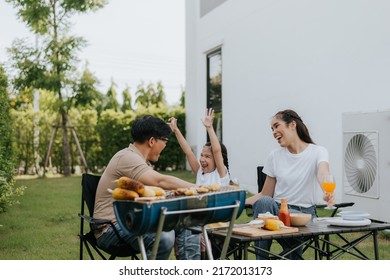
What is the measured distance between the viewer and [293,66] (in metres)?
8.03

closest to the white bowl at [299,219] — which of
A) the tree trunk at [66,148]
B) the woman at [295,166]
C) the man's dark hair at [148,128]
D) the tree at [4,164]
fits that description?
the woman at [295,166]

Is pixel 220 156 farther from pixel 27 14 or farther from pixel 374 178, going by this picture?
pixel 27 14

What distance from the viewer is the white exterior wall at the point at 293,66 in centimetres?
638

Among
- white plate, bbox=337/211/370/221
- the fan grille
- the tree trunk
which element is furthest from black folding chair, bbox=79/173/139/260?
the tree trunk

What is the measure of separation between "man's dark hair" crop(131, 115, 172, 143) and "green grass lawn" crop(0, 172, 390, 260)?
142 centimetres

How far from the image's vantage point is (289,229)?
2936mm

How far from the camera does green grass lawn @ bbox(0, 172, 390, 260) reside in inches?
189

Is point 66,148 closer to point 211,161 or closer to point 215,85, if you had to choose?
point 215,85

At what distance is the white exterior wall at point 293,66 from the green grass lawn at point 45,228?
1.59 m

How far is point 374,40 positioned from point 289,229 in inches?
151

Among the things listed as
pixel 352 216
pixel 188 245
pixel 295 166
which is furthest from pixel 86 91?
pixel 352 216

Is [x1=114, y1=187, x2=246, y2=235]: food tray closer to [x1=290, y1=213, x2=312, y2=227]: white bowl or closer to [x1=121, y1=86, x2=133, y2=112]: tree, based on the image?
[x1=290, y1=213, x2=312, y2=227]: white bowl

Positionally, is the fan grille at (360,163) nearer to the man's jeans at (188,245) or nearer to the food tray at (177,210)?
the man's jeans at (188,245)
